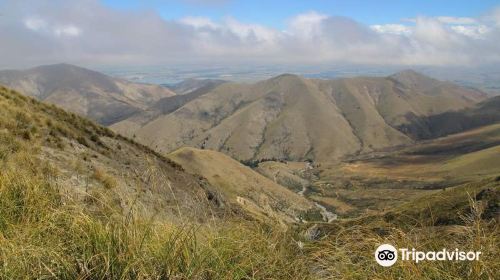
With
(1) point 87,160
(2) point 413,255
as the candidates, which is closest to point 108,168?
(1) point 87,160

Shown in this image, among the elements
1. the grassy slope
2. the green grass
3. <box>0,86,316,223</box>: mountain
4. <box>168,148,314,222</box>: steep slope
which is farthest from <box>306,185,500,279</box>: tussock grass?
<box>168,148,314,222</box>: steep slope

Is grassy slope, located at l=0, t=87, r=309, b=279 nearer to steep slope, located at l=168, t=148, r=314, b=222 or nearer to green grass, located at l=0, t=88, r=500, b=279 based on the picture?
green grass, located at l=0, t=88, r=500, b=279

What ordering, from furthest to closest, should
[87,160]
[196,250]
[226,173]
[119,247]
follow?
[226,173] → [87,160] → [196,250] → [119,247]

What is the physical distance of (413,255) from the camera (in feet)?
16.7

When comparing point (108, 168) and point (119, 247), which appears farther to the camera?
point (108, 168)

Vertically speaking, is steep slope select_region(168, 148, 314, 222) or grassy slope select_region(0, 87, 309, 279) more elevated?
grassy slope select_region(0, 87, 309, 279)

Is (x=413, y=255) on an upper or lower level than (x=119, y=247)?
lower

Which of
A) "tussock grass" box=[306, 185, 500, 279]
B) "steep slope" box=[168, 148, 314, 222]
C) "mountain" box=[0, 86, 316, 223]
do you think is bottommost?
"steep slope" box=[168, 148, 314, 222]

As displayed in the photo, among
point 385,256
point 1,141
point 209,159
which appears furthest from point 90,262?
point 209,159

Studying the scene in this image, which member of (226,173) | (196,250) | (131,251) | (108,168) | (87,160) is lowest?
(226,173)

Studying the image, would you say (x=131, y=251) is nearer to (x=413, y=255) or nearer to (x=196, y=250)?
(x=196, y=250)

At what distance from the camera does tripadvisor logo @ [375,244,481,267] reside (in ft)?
16.4

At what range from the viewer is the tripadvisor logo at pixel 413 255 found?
5004mm

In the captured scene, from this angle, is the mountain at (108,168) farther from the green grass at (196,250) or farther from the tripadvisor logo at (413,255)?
the tripadvisor logo at (413,255)
